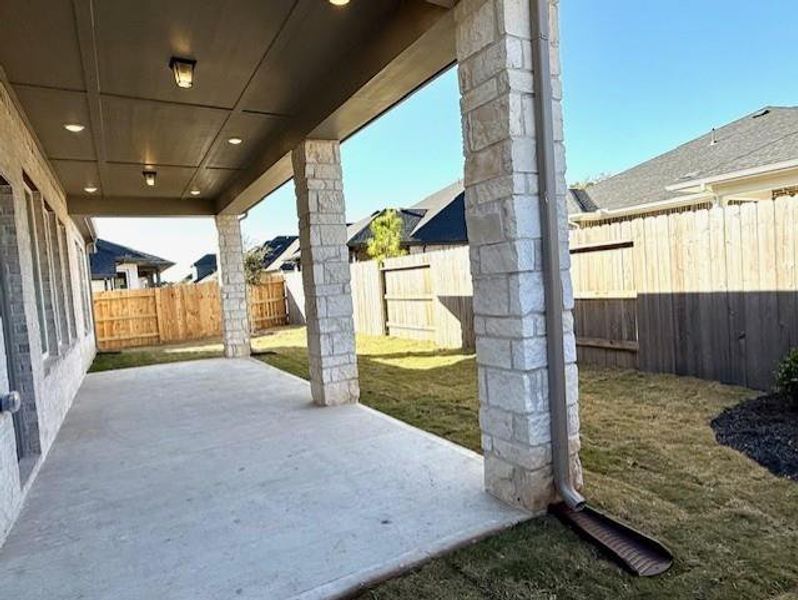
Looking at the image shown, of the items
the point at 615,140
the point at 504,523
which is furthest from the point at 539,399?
the point at 615,140

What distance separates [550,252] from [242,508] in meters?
2.25

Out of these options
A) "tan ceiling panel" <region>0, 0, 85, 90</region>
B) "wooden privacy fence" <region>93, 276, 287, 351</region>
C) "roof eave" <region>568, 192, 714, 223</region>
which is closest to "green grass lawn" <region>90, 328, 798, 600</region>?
"tan ceiling panel" <region>0, 0, 85, 90</region>

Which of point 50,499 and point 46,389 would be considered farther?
point 46,389

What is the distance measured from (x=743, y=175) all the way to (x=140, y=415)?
8.69 m

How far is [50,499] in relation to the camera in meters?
3.18

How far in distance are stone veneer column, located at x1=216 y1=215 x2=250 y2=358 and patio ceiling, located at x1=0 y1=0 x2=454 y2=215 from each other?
10.7 ft

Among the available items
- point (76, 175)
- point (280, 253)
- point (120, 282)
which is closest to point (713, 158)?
point (76, 175)

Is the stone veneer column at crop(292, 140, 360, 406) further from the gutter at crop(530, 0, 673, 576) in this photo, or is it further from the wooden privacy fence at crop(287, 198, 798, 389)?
the wooden privacy fence at crop(287, 198, 798, 389)

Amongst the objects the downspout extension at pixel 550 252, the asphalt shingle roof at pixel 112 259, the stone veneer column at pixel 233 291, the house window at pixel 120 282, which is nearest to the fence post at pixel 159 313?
the stone veneer column at pixel 233 291

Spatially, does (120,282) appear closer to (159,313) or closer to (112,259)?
(112,259)

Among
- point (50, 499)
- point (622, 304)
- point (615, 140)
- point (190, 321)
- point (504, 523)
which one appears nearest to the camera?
point (504, 523)

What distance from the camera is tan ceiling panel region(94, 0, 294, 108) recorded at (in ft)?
9.78

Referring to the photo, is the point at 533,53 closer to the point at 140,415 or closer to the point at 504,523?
the point at 504,523

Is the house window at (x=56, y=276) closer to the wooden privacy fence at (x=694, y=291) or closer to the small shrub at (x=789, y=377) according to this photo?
the wooden privacy fence at (x=694, y=291)
